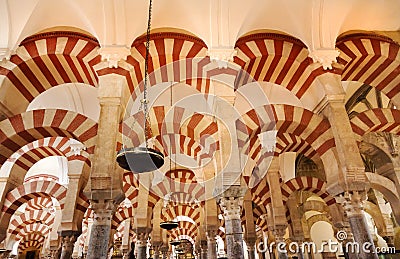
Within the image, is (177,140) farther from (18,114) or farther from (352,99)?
(352,99)

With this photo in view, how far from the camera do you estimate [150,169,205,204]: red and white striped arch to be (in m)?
8.69

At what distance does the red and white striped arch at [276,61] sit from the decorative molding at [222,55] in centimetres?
37

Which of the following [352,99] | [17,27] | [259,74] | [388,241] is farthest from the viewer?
[388,241]

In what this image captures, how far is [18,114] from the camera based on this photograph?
5.45m

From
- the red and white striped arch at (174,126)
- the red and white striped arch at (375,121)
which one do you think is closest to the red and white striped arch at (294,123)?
the red and white striped arch at (174,126)

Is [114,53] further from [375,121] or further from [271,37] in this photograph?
[375,121]

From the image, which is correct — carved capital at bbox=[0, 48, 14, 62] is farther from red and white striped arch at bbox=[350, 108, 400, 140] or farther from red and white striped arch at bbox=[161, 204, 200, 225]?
red and white striped arch at bbox=[161, 204, 200, 225]

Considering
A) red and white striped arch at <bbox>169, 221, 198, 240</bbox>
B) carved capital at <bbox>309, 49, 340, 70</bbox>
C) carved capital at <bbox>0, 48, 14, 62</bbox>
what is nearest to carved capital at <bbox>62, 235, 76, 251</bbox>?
carved capital at <bbox>0, 48, 14, 62</bbox>

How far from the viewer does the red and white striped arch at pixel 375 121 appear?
5.74 metres

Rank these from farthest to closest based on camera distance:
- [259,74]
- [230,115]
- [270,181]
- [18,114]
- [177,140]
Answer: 1. [177,140]
2. [270,181]
3. [259,74]
4. [18,114]
5. [230,115]

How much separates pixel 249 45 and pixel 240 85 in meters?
0.81

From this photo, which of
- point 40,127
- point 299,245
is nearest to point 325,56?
point 40,127

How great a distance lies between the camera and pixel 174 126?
6.47m

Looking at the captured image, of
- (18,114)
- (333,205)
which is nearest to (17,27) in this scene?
(18,114)
